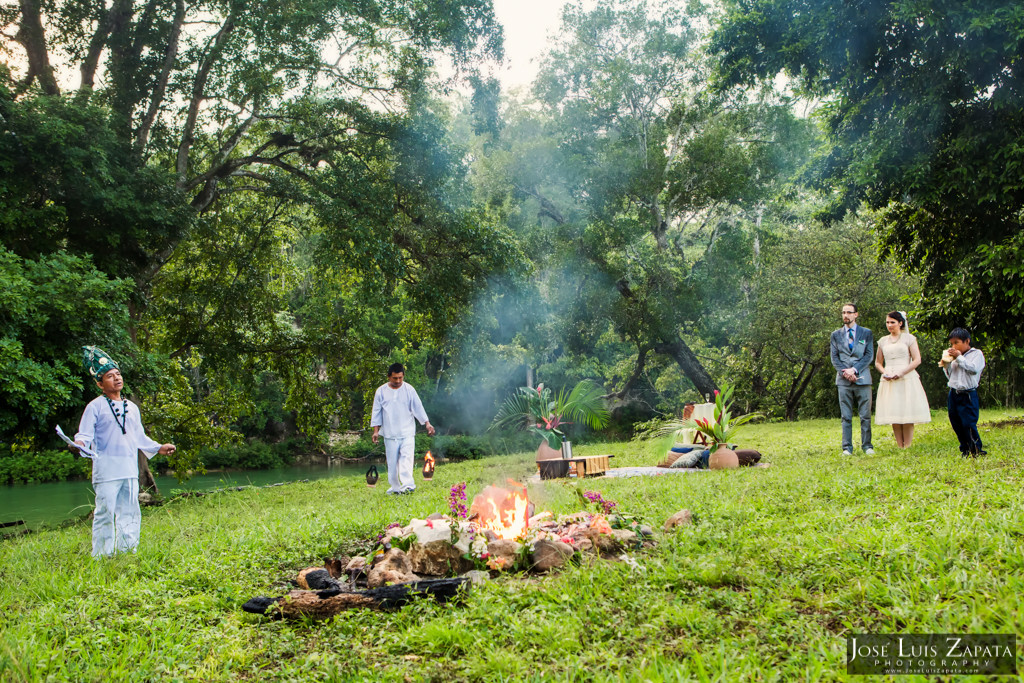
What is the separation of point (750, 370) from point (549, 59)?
1271cm

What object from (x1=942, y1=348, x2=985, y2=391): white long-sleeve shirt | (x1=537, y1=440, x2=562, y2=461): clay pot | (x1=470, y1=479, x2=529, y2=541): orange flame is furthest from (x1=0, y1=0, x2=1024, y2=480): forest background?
(x1=470, y1=479, x2=529, y2=541): orange flame

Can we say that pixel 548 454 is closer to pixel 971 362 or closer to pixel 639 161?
pixel 971 362

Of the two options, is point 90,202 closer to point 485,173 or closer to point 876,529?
point 876,529

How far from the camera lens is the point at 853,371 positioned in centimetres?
797

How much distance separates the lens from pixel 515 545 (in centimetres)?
438

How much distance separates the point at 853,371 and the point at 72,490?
797 inches

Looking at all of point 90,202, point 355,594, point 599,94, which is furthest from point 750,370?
point 355,594

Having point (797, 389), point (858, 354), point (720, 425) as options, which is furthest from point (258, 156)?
point (797, 389)

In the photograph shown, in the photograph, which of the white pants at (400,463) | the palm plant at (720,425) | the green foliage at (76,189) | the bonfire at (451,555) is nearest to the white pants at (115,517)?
the bonfire at (451,555)

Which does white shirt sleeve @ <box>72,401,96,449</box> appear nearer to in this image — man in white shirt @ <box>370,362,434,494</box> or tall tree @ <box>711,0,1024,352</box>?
man in white shirt @ <box>370,362,434,494</box>

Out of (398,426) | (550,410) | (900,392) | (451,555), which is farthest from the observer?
(550,410)

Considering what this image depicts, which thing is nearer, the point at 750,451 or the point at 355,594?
the point at 355,594

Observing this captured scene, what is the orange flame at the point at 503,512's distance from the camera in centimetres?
480

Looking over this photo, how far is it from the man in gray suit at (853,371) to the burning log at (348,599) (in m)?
6.00
